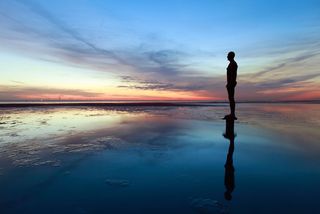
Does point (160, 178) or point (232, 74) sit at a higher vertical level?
point (232, 74)

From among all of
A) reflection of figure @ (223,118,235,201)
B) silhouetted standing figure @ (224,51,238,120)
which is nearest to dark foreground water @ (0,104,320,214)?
reflection of figure @ (223,118,235,201)

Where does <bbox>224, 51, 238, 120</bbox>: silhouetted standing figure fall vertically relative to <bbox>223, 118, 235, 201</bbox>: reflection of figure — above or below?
above

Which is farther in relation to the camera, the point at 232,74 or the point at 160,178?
the point at 232,74

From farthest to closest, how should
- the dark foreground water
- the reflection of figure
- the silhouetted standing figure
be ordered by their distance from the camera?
the silhouetted standing figure < the reflection of figure < the dark foreground water

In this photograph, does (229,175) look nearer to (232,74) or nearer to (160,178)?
(160,178)

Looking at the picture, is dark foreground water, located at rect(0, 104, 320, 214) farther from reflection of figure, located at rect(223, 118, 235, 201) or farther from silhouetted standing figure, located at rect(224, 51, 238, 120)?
silhouetted standing figure, located at rect(224, 51, 238, 120)

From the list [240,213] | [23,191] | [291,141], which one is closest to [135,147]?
[23,191]

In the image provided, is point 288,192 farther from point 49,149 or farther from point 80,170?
point 49,149

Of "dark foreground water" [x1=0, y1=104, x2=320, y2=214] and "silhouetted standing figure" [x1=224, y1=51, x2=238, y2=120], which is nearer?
"dark foreground water" [x1=0, y1=104, x2=320, y2=214]

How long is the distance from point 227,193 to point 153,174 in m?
1.48

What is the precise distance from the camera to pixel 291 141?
291 inches

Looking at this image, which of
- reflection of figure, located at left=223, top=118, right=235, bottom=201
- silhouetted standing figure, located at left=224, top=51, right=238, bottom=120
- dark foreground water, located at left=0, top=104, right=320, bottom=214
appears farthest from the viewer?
silhouetted standing figure, located at left=224, top=51, right=238, bottom=120

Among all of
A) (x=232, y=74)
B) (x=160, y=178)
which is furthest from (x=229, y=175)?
(x=232, y=74)

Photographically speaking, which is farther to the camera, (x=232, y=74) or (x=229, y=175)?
(x=232, y=74)
